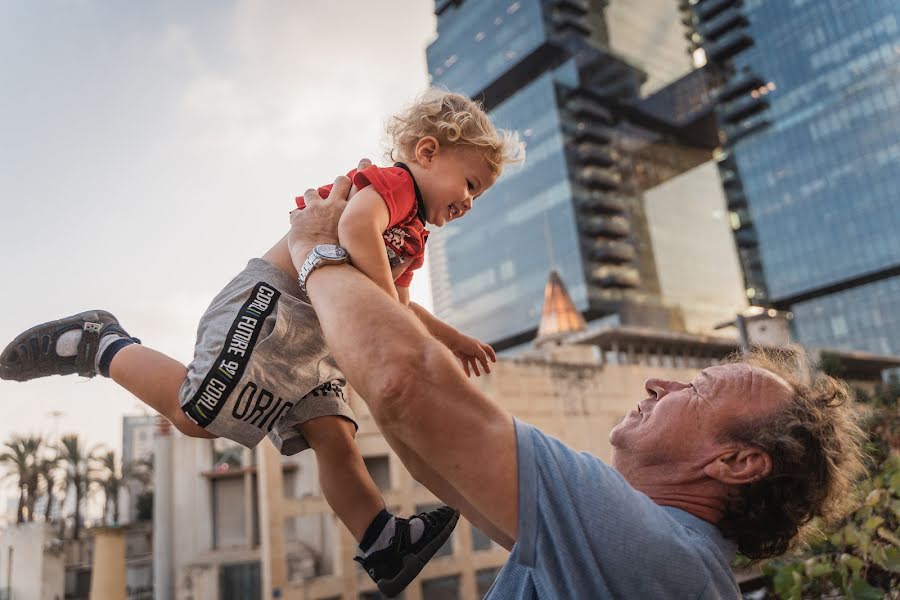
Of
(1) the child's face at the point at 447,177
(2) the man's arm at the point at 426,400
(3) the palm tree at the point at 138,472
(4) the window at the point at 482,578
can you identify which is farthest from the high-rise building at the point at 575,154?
(2) the man's arm at the point at 426,400

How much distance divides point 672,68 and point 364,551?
279 ft

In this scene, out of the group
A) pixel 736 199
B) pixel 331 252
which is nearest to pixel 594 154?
pixel 736 199

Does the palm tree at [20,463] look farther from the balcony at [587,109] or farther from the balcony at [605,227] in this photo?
the balcony at [587,109]

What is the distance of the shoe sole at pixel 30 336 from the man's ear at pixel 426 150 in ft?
4.02

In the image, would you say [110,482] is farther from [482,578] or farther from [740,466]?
[740,466]

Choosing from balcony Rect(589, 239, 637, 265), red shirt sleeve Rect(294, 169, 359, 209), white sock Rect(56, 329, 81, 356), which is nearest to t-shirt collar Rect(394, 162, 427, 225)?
red shirt sleeve Rect(294, 169, 359, 209)

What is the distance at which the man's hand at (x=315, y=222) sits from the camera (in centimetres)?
136

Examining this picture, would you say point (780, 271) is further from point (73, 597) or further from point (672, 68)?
point (73, 597)

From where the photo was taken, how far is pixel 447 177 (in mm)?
1861

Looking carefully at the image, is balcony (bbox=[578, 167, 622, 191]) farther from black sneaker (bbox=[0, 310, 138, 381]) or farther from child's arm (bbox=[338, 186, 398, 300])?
child's arm (bbox=[338, 186, 398, 300])

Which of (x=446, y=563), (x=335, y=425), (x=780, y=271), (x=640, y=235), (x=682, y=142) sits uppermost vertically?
(x=682, y=142)

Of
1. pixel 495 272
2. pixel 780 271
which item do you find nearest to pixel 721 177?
pixel 780 271

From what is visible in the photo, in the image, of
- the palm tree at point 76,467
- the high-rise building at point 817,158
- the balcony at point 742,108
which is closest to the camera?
the palm tree at point 76,467

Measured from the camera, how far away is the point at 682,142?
234 ft
